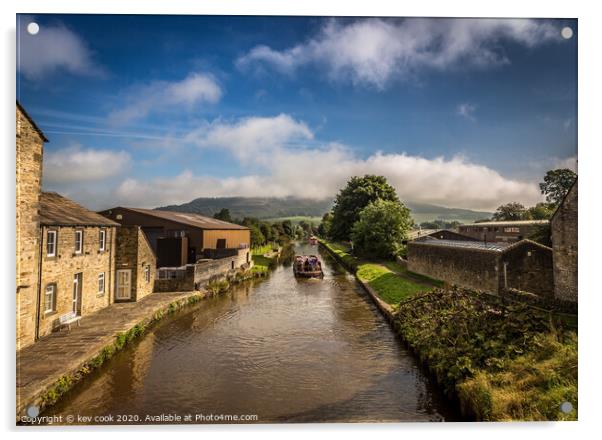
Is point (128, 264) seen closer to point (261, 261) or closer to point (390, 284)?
point (390, 284)

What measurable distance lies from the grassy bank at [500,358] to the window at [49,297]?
8.40m

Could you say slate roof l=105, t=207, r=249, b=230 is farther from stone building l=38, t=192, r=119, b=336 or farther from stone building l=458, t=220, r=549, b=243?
stone building l=458, t=220, r=549, b=243

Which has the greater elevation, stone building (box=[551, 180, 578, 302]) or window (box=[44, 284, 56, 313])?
stone building (box=[551, 180, 578, 302])

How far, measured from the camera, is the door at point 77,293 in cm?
890

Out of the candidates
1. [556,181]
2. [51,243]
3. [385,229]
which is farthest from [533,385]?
[385,229]

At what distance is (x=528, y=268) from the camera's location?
31.3ft

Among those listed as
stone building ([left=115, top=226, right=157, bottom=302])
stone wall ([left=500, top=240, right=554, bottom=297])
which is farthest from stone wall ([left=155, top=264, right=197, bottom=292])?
stone wall ([left=500, top=240, right=554, bottom=297])

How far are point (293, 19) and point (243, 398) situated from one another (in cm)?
620

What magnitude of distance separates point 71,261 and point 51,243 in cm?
85

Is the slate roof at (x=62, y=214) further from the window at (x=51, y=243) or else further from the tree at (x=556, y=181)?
the tree at (x=556, y=181)

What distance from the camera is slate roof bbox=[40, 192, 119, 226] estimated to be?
25.2ft

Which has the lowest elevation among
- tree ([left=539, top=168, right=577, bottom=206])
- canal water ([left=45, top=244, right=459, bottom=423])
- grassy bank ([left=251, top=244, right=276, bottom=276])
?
canal water ([left=45, top=244, right=459, bottom=423])

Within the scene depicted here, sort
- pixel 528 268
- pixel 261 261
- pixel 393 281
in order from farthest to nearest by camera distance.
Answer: pixel 261 261, pixel 393 281, pixel 528 268

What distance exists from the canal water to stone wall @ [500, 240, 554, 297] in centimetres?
391
